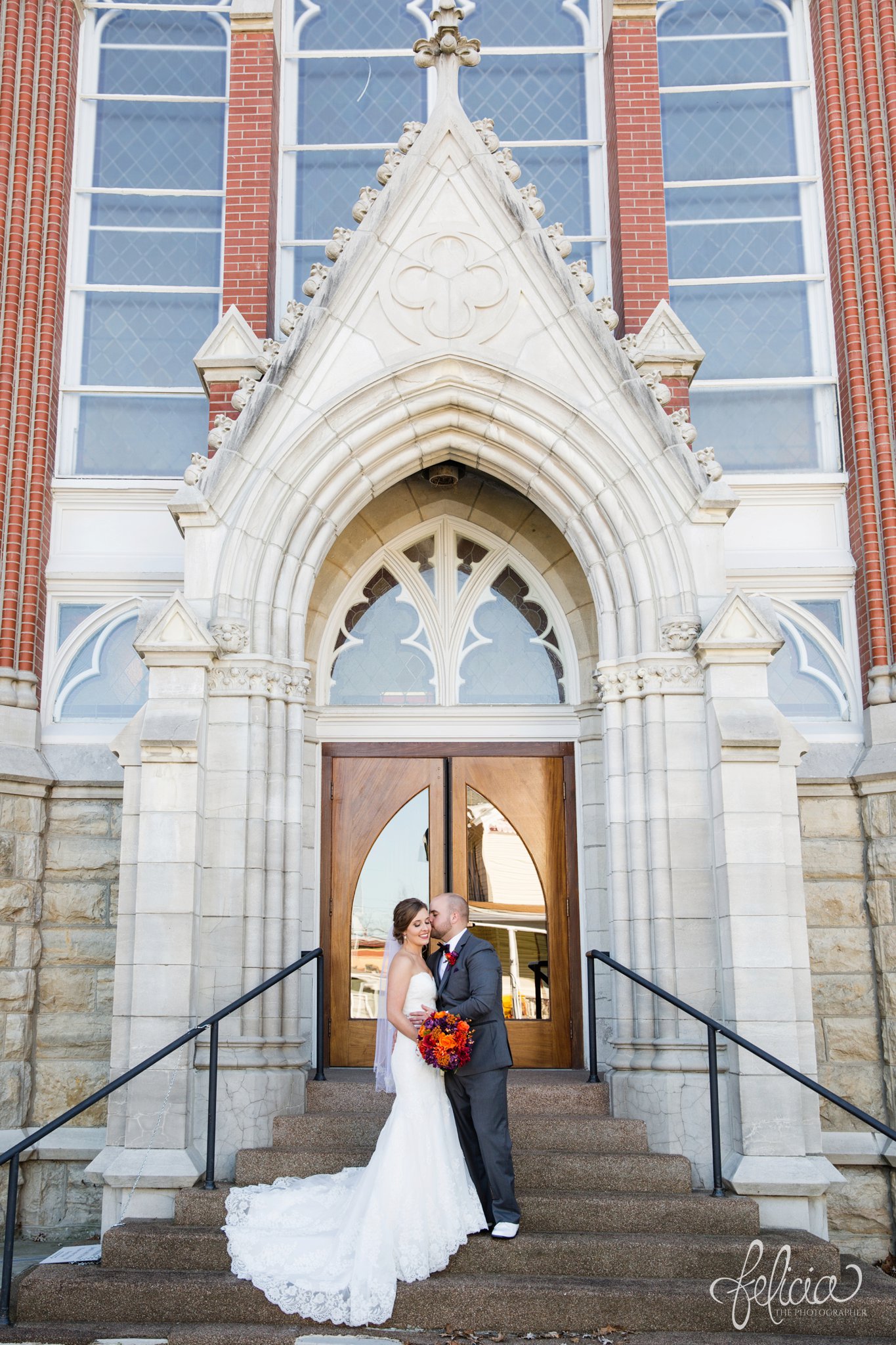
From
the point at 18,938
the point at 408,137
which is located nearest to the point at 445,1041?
the point at 18,938

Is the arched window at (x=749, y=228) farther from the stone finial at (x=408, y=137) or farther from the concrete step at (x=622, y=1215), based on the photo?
the concrete step at (x=622, y=1215)

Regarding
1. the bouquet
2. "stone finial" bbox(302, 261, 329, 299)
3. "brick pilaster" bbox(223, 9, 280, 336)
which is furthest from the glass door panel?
"brick pilaster" bbox(223, 9, 280, 336)

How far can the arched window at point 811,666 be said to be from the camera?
372 inches

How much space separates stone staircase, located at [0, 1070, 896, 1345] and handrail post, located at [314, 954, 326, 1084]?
73 cm

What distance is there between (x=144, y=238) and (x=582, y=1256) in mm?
8474

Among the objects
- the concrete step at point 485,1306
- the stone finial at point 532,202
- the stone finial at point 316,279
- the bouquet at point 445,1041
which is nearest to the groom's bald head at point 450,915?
the bouquet at point 445,1041

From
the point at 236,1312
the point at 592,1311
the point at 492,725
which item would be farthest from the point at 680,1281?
the point at 492,725

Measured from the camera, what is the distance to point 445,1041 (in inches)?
247

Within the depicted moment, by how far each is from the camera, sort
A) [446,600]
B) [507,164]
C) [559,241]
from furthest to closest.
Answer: [446,600], [507,164], [559,241]

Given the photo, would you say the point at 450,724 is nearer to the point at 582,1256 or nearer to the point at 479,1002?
the point at 479,1002

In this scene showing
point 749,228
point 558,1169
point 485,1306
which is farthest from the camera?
point 749,228

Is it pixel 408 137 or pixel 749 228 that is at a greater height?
pixel 749 228

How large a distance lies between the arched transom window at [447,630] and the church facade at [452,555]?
38 mm

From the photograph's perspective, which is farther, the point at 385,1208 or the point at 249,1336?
the point at 385,1208
